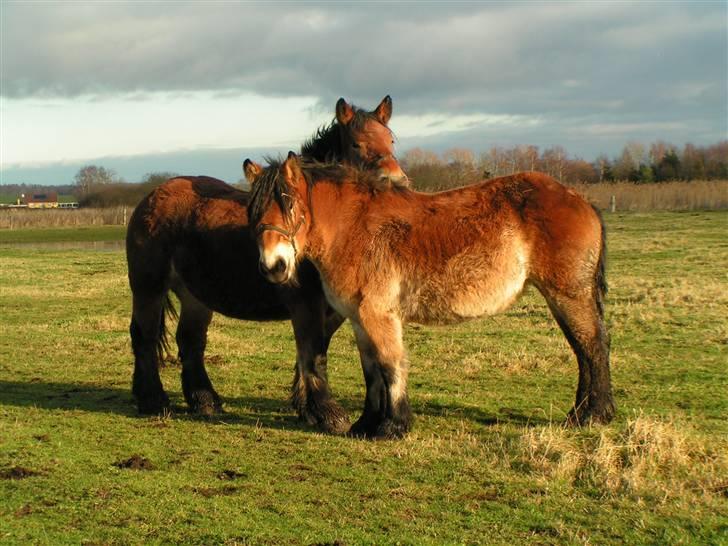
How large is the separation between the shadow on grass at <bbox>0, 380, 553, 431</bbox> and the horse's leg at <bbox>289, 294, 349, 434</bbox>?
9.8 inches

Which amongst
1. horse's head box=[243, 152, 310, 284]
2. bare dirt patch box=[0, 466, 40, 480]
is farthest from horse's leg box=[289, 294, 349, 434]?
bare dirt patch box=[0, 466, 40, 480]

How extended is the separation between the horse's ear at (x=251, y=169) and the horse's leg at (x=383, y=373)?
1.52m

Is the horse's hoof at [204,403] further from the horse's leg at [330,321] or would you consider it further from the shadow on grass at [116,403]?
the horse's leg at [330,321]

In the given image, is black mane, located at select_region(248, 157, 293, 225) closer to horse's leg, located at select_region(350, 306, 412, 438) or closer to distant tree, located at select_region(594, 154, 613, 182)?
horse's leg, located at select_region(350, 306, 412, 438)

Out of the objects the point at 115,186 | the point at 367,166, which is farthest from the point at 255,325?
the point at 115,186

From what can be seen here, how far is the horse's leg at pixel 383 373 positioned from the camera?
6.88 m

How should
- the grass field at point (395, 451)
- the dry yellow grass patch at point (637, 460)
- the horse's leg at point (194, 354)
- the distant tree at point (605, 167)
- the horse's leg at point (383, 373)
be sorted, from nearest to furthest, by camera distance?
the grass field at point (395, 451), the dry yellow grass patch at point (637, 460), the horse's leg at point (383, 373), the horse's leg at point (194, 354), the distant tree at point (605, 167)

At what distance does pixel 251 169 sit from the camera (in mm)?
7137

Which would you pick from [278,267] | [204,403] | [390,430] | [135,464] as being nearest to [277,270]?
[278,267]

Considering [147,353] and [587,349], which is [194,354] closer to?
[147,353]

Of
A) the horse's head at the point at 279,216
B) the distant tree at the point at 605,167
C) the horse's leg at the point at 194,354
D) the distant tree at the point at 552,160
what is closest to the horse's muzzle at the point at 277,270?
the horse's head at the point at 279,216

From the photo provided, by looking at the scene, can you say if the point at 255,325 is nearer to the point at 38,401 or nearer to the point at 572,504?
the point at 38,401

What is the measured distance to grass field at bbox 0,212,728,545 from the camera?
507 cm

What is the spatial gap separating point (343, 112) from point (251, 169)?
1.49 m
